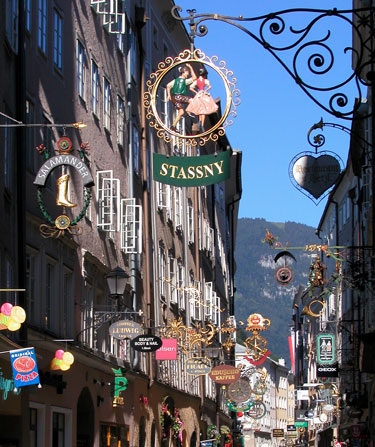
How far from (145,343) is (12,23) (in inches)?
361

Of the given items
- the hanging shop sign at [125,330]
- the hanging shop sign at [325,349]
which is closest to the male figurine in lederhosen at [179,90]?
the hanging shop sign at [125,330]

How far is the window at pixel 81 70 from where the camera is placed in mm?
27902

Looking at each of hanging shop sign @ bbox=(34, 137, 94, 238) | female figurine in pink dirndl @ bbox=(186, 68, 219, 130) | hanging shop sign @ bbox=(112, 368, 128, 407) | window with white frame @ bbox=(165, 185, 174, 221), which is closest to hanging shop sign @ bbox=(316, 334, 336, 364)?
window with white frame @ bbox=(165, 185, 174, 221)

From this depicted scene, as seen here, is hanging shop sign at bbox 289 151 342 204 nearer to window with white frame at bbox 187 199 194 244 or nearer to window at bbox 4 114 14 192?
window at bbox 4 114 14 192

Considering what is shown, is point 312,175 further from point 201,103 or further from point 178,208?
point 178,208

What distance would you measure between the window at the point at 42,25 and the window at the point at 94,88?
16.6 ft

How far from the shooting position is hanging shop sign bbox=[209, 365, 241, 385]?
125ft

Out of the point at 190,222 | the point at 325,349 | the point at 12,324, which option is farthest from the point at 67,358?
the point at 325,349

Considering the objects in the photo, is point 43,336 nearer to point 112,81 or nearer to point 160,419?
point 112,81

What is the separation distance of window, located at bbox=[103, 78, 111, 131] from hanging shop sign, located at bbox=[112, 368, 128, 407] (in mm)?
7252

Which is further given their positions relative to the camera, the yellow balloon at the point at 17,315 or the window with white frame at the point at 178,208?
the window with white frame at the point at 178,208

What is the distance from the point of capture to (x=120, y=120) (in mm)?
33781

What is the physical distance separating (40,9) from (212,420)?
3811 centimetres

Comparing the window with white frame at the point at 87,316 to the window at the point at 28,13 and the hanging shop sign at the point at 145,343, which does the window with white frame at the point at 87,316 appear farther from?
the window at the point at 28,13
